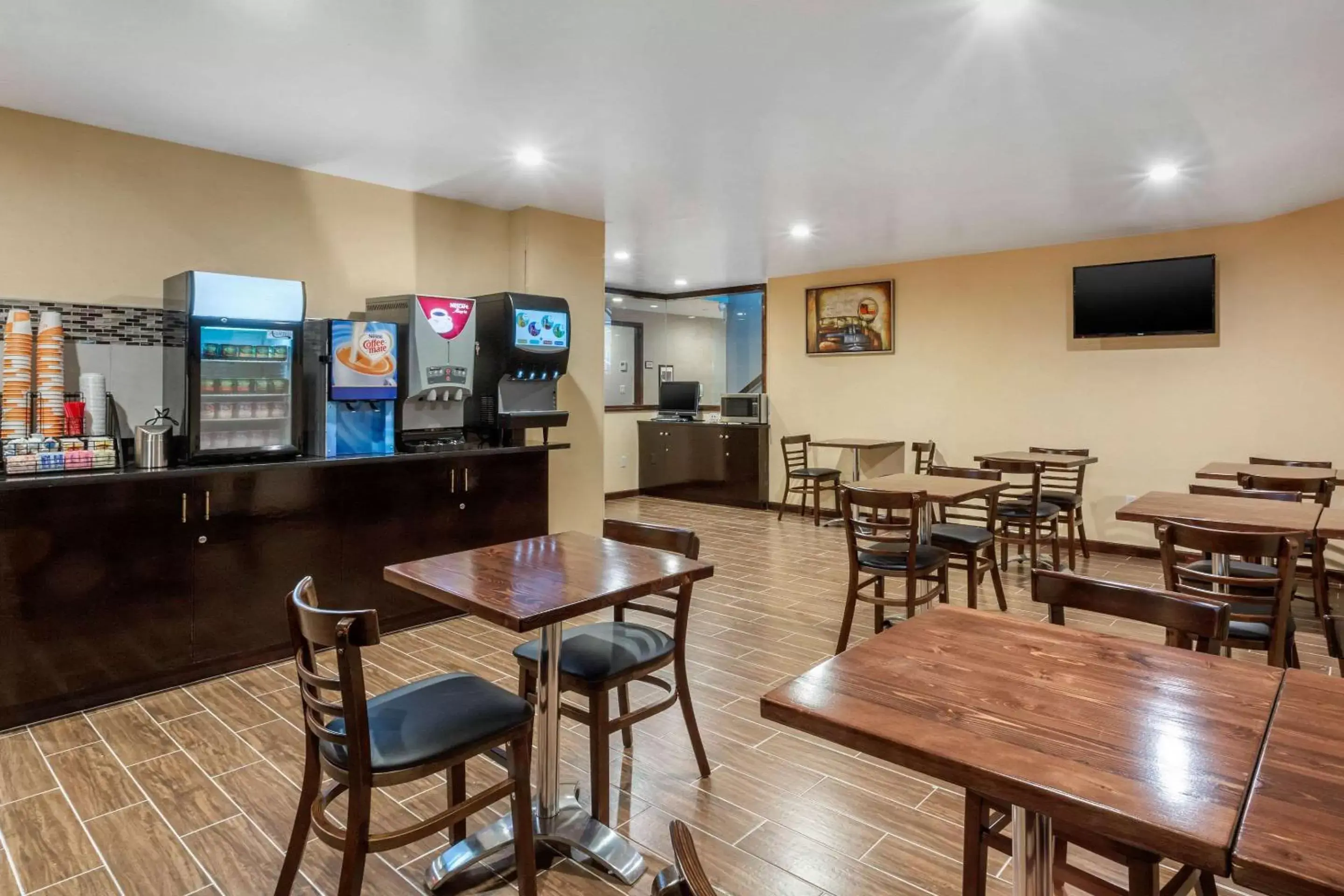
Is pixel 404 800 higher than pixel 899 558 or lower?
lower

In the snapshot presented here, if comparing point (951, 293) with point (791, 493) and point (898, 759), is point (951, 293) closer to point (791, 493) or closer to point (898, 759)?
point (791, 493)

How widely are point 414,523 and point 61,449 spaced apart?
5.20 ft

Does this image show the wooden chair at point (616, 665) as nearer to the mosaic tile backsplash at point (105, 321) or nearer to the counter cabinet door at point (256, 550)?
the counter cabinet door at point (256, 550)

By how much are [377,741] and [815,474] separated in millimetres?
6147

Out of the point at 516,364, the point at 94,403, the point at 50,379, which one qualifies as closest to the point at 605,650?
the point at 516,364

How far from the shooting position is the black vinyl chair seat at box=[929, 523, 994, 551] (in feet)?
13.1

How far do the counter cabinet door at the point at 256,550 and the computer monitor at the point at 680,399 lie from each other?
563cm

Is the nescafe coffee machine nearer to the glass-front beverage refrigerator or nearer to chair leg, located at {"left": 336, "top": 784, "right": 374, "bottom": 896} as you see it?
the glass-front beverage refrigerator

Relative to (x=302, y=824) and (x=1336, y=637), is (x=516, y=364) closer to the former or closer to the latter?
(x=302, y=824)

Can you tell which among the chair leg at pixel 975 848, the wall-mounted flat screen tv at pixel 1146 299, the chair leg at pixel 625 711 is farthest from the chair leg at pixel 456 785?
the wall-mounted flat screen tv at pixel 1146 299

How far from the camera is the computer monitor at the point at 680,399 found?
9047 mm

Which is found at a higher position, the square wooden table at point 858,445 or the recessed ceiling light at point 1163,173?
the recessed ceiling light at point 1163,173

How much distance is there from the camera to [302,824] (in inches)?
72.1

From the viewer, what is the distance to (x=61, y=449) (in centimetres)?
318
